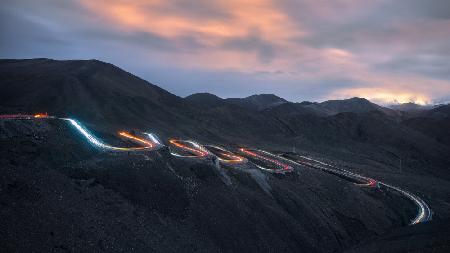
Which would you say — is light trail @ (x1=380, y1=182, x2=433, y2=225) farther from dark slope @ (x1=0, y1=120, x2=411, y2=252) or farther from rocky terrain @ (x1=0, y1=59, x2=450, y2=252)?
dark slope @ (x1=0, y1=120, x2=411, y2=252)

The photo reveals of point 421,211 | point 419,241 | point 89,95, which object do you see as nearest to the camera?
point 419,241

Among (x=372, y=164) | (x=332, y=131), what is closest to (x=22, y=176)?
(x=372, y=164)

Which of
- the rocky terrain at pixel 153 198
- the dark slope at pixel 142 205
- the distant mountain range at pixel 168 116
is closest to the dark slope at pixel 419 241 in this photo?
the rocky terrain at pixel 153 198

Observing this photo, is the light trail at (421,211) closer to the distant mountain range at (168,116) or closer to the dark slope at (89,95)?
the distant mountain range at (168,116)

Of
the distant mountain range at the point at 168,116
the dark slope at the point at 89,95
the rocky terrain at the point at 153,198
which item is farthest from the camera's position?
the distant mountain range at the point at 168,116

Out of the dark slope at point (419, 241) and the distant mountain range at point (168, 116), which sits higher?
the distant mountain range at point (168, 116)

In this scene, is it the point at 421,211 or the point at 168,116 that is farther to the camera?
the point at 168,116

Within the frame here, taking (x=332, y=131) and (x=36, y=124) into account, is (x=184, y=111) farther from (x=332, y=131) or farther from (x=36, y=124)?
(x=36, y=124)

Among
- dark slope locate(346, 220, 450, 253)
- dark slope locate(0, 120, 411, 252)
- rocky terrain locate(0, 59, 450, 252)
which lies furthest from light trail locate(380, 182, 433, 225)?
dark slope locate(346, 220, 450, 253)

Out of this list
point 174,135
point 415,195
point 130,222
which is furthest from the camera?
point 174,135

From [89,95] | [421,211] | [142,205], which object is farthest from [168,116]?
[142,205]

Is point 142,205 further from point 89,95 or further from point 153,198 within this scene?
point 89,95
